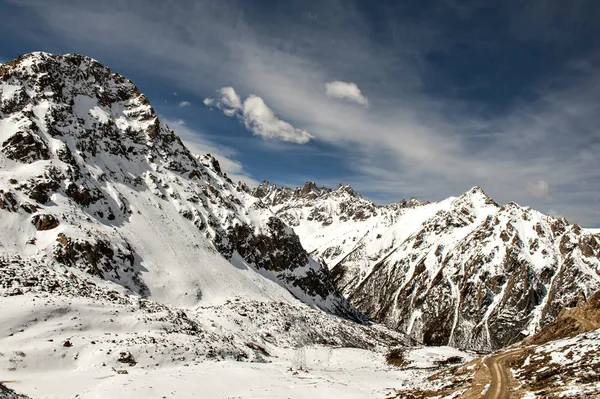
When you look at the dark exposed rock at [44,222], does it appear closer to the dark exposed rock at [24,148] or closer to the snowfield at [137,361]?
the dark exposed rock at [24,148]

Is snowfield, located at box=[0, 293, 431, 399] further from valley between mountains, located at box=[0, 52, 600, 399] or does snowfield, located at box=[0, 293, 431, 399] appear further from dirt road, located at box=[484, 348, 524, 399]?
dirt road, located at box=[484, 348, 524, 399]

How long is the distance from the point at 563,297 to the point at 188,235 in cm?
17479

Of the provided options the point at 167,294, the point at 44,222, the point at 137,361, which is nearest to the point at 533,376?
the point at 137,361

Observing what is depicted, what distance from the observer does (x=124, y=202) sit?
88.8 m

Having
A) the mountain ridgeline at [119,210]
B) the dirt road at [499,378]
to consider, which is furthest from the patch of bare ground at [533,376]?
the mountain ridgeline at [119,210]

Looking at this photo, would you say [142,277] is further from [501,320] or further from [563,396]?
[501,320]

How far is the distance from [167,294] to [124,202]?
2834 centimetres

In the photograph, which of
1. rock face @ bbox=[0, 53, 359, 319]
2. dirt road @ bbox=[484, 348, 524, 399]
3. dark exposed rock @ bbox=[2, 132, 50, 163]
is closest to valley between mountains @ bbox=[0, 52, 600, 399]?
dirt road @ bbox=[484, 348, 524, 399]

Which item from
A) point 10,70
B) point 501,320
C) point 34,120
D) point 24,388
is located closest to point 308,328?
point 24,388

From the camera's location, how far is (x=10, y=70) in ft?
323

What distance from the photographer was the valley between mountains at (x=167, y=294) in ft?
93.2

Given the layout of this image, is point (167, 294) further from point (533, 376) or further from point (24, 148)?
point (533, 376)

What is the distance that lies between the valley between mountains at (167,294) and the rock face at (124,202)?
0.41 m

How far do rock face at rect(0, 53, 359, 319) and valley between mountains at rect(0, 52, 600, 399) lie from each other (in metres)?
0.41
